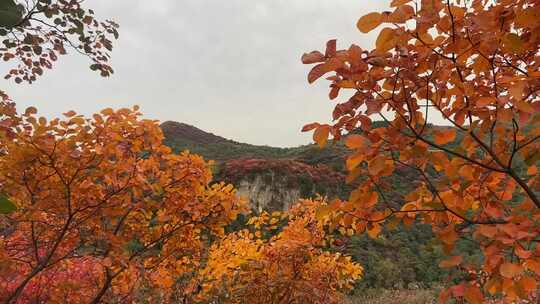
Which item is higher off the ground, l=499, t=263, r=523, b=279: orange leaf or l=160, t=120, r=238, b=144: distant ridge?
l=160, t=120, r=238, b=144: distant ridge

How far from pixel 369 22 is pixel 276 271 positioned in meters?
3.31

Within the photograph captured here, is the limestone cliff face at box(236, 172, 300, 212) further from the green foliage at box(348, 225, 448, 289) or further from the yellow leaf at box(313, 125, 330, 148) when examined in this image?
the yellow leaf at box(313, 125, 330, 148)

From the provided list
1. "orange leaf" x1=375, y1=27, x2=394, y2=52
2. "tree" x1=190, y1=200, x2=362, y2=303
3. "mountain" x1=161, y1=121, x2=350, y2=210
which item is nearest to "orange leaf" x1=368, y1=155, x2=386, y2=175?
"orange leaf" x1=375, y1=27, x2=394, y2=52

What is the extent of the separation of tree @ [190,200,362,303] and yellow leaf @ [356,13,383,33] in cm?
288

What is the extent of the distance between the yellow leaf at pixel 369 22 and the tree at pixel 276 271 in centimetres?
288

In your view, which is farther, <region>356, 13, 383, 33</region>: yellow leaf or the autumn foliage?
the autumn foliage

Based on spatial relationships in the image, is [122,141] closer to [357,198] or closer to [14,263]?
[14,263]

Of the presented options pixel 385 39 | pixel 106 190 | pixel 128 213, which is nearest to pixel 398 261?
pixel 128 213

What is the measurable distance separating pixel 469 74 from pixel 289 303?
2828mm

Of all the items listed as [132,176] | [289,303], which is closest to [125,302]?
[289,303]

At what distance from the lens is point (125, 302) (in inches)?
193

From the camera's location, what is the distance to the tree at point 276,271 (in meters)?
3.96

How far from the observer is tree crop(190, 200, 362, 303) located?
3961mm

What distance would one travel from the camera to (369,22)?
1262mm
